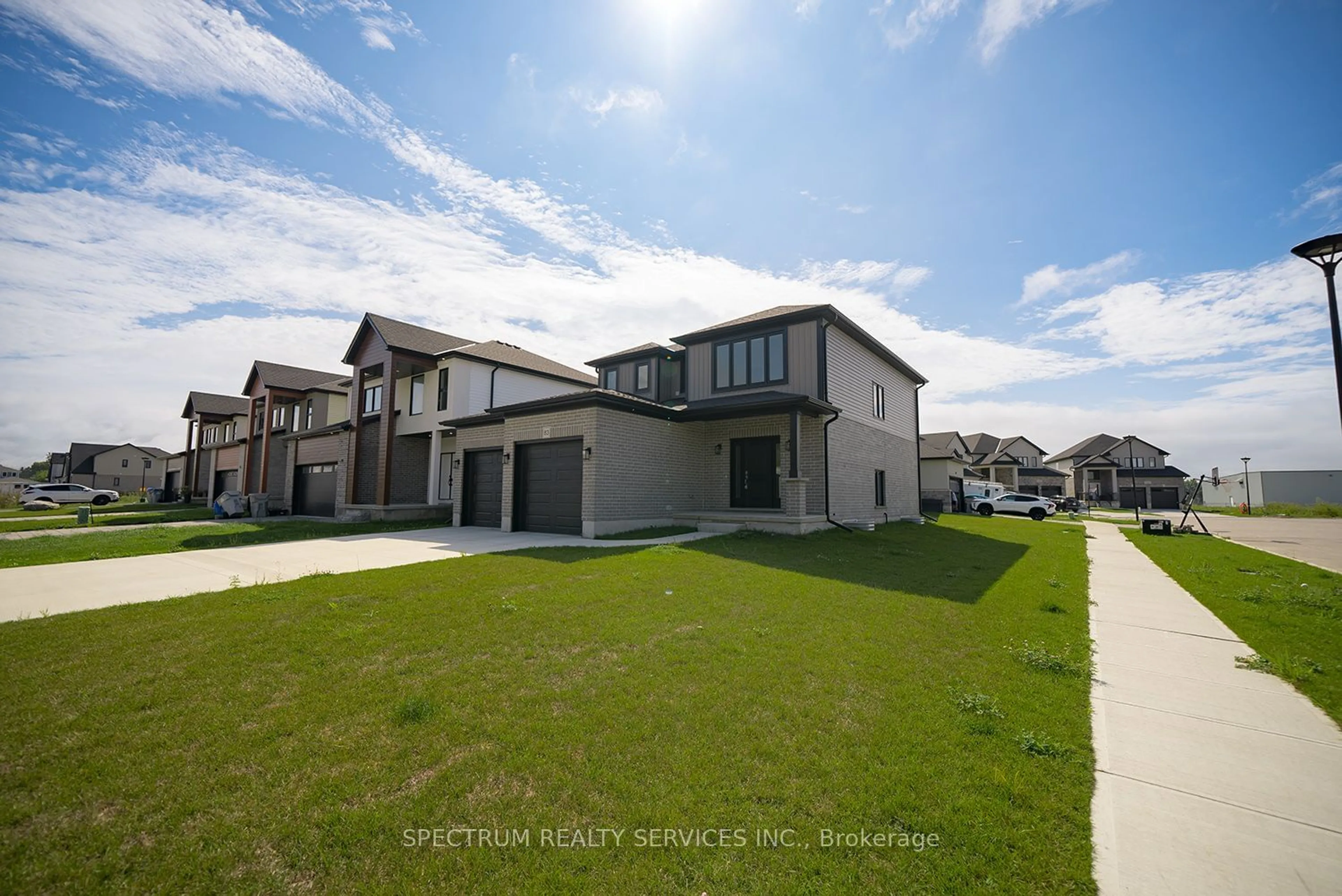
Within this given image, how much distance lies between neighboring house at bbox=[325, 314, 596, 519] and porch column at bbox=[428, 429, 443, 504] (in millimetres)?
34

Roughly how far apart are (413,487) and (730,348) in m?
15.2

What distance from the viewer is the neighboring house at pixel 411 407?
21.5 metres

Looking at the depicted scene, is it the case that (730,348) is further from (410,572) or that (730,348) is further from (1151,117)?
(410,572)

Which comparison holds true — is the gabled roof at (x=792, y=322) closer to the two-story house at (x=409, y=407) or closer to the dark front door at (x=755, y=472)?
the dark front door at (x=755, y=472)

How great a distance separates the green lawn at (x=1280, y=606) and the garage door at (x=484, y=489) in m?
16.2

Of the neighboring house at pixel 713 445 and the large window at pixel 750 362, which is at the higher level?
the large window at pixel 750 362

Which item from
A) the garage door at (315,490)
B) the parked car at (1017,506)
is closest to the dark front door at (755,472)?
the garage door at (315,490)

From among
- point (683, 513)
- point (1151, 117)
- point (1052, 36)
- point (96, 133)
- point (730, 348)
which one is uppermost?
point (1052, 36)

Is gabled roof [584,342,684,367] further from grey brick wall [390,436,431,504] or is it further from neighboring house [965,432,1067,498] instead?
neighboring house [965,432,1067,498]

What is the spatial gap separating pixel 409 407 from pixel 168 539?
10494 millimetres

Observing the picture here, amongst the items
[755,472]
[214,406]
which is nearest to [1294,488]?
[755,472]

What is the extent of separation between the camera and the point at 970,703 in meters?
4.04

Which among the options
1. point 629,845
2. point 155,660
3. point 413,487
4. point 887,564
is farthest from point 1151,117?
point 413,487

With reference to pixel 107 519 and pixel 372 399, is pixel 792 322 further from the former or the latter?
pixel 107 519
